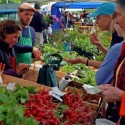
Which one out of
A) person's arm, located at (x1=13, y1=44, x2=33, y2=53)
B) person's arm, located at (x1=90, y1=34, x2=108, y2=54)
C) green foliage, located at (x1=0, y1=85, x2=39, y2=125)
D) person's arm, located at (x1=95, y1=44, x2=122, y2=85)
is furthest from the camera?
person's arm, located at (x1=13, y1=44, x2=33, y2=53)

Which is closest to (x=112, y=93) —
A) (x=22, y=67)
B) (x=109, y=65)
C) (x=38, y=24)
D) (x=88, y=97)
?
(x=109, y=65)

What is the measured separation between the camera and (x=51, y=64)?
3740 millimetres

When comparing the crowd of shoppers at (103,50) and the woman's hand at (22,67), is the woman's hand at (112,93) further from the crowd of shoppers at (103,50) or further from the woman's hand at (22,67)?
the woman's hand at (22,67)

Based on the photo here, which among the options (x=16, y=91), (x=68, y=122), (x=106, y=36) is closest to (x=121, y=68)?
(x=68, y=122)

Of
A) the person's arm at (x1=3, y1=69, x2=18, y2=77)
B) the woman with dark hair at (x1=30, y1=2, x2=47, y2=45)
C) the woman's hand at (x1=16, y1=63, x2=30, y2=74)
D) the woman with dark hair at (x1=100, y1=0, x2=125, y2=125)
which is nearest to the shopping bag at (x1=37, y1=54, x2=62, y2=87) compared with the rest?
the woman's hand at (x1=16, y1=63, x2=30, y2=74)

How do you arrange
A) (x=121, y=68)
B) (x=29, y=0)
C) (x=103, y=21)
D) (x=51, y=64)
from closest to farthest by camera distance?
(x=121, y=68), (x=103, y=21), (x=51, y=64), (x=29, y=0)

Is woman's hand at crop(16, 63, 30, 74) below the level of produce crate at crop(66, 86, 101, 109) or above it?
above

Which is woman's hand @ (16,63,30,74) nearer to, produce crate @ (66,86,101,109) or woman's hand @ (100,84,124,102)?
produce crate @ (66,86,101,109)

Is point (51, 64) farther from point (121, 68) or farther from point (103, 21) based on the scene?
point (121, 68)

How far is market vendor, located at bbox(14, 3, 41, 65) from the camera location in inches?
166

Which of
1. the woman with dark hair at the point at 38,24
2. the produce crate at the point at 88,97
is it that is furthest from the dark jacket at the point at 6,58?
the woman with dark hair at the point at 38,24

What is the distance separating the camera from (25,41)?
14.6ft

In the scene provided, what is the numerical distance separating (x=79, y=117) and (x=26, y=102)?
431 millimetres

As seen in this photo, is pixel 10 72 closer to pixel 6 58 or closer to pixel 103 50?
pixel 6 58
